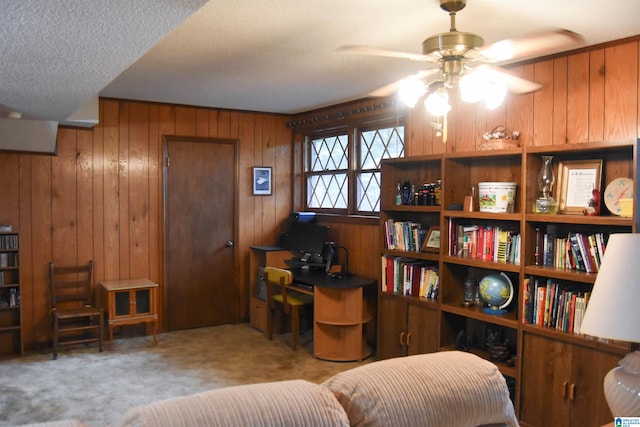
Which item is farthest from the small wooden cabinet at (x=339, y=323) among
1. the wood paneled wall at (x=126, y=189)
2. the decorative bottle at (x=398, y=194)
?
the decorative bottle at (x=398, y=194)

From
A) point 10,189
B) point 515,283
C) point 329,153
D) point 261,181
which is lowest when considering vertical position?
point 515,283

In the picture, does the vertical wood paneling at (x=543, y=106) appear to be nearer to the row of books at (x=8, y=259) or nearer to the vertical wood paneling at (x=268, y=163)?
the vertical wood paneling at (x=268, y=163)

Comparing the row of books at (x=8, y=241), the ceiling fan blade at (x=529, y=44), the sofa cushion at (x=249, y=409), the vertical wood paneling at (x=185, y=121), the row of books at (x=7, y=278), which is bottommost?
the row of books at (x=7, y=278)

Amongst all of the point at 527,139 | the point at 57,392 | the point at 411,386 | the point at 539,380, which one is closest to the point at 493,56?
the point at 527,139

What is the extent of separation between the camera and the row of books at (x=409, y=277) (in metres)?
3.78

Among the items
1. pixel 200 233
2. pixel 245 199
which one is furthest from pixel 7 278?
pixel 245 199

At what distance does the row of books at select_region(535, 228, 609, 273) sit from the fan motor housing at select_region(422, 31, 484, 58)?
1333 millimetres

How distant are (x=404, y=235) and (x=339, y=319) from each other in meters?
0.89

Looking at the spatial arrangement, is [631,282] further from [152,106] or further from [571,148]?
[152,106]

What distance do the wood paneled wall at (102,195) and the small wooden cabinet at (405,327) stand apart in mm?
1966

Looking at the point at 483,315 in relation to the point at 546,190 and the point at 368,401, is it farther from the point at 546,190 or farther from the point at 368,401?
the point at 368,401

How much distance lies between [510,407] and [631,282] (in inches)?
27.5

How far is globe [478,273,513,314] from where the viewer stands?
10.9 feet

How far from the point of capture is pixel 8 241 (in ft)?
13.8
